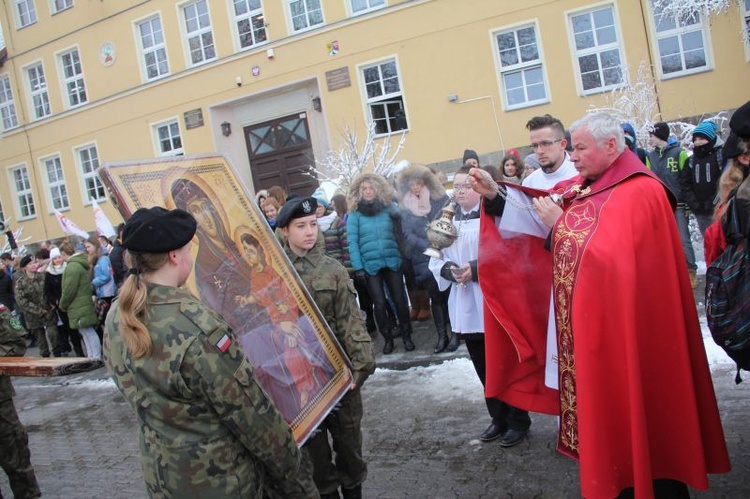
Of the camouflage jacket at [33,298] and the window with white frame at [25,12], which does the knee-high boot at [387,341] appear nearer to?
the camouflage jacket at [33,298]

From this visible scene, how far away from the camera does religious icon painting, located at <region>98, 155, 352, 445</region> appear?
8.54 feet

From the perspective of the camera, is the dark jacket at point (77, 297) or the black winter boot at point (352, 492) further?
the dark jacket at point (77, 297)

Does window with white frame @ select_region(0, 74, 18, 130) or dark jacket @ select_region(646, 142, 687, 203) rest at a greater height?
window with white frame @ select_region(0, 74, 18, 130)

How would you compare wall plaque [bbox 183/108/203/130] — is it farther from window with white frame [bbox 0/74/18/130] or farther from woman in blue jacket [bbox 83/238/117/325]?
woman in blue jacket [bbox 83/238/117/325]

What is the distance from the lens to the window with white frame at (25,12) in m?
23.0

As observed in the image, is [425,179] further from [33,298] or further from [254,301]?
[33,298]

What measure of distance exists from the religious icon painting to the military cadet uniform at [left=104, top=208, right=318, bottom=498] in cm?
31

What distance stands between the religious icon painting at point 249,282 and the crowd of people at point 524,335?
153 mm

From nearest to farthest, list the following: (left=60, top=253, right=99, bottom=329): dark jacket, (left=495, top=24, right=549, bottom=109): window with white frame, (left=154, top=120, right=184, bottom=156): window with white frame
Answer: (left=60, top=253, right=99, bottom=329): dark jacket
(left=495, top=24, right=549, bottom=109): window with white frame
(left=154, top=120, right=184, bottom=156): window with white frame

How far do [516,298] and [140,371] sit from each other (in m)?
2.43

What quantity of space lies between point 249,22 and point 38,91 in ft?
32.2

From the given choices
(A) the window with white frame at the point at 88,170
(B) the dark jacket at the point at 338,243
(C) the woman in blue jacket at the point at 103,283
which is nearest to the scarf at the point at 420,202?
(B) the dark jacket at the point at 338,243

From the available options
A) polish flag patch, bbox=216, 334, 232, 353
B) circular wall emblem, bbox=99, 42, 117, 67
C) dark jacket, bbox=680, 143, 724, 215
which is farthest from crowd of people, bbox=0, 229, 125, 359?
circular wall emblem, bbox=99, 42, 117, 67

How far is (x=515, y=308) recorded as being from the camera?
3953 mm
